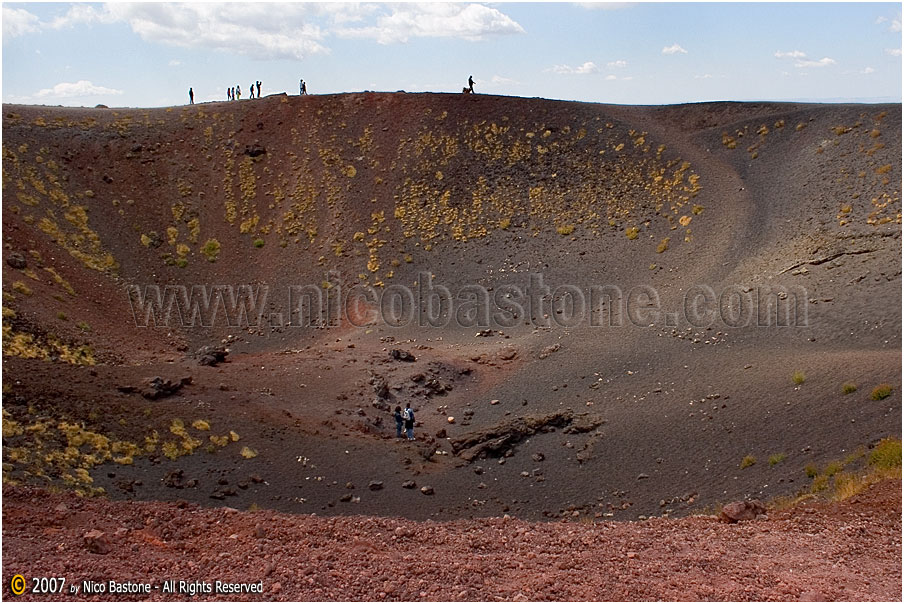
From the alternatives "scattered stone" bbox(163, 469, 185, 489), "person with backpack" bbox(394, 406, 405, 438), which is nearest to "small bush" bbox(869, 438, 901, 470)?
"person with backpack" bbox(394, 406, 405, 438)

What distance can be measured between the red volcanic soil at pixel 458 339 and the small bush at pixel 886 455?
0.40 meters

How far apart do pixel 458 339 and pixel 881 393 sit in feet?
54.3

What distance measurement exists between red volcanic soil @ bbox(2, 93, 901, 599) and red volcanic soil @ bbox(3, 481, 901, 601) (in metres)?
0.07

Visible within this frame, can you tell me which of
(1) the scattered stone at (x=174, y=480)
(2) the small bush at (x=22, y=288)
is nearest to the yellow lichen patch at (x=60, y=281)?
(2) the small bush at (x=22, y=288)

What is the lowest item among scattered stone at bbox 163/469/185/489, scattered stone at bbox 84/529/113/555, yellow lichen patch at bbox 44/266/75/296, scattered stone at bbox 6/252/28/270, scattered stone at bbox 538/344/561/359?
scattered stone at bbox 163/469/185/489

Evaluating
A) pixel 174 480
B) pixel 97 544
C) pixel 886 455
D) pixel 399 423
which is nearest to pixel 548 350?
pixel 399 423

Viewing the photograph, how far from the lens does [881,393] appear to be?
18.9 m

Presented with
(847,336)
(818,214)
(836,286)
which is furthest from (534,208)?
(847,336)

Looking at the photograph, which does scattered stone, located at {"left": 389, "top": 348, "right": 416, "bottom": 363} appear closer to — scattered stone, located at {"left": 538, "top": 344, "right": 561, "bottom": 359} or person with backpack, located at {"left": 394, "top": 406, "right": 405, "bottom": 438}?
scattered stone, located at {"left": 538, "top": 344, "right": 561, "bottom": 359}

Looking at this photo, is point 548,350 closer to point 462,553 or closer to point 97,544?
point 462,553

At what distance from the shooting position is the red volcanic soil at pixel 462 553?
1029 centimetres

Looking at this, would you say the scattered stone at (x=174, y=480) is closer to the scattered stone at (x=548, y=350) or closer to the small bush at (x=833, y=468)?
the scattered stone at (x=548, y=350)

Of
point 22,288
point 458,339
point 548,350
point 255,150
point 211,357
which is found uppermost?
point 255,150

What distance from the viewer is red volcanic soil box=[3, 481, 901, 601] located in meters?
10.3
